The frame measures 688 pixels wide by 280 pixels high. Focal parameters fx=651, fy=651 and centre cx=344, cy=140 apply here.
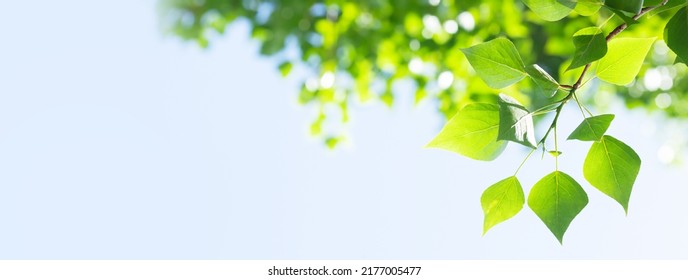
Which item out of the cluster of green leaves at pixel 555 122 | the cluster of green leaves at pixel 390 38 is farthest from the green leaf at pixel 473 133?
the cluster of green leaves at pixel 390 38

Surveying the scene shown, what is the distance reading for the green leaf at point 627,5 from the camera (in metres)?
0.21

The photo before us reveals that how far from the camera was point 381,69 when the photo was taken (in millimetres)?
1727

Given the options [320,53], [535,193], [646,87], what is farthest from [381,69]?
[535,193]

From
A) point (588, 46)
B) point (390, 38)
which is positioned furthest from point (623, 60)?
point (390, 38)

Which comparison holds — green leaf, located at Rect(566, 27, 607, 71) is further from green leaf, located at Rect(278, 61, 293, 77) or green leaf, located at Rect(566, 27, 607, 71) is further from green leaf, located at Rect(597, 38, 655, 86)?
green leaf, located at Rect(278, 61, 293, 77)

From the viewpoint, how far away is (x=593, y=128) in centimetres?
25

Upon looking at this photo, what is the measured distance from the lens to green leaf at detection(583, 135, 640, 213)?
9.8 inches

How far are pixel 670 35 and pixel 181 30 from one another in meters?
1.91

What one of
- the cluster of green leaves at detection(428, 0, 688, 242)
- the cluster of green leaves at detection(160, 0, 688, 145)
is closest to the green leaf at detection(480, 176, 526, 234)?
the cluster of green leaves at detection(428, 0, 688, 242)

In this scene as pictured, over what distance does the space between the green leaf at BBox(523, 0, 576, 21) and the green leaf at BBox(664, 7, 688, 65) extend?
0.04 metres

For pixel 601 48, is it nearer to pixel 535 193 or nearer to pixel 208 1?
pixel 535 193

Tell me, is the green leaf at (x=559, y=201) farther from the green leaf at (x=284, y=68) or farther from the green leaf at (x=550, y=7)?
the green leaf at (x=284, y=68)

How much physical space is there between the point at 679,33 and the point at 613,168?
0.06m

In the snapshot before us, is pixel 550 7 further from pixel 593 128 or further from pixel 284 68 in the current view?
pixel 284 68
